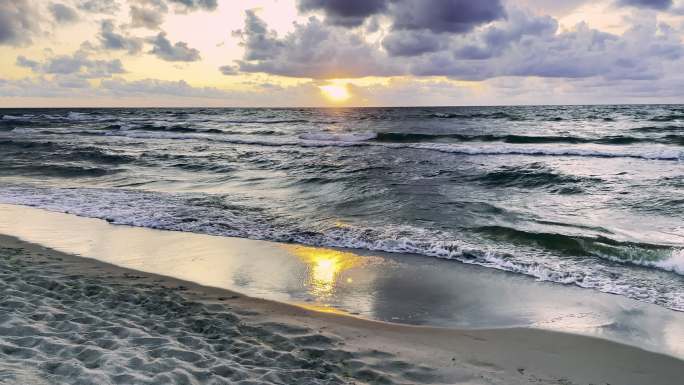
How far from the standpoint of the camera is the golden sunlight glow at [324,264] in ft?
23.4

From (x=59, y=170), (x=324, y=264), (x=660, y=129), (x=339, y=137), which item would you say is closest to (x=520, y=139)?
(x=660, y=129)

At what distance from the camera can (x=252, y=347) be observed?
488 centimetres

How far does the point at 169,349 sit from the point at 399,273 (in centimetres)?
411

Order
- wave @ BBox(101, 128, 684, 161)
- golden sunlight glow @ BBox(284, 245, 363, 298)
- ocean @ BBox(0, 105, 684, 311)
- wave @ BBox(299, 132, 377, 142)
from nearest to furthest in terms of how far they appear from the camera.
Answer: golden sunlight glow @ BBox(284, 245, 363, 298) < ocean @ BBox(0, 105, 684, 311) < wave @ BBox(101, 128, 684, 161) < wave @ BBox(299, 132, 377, 142)

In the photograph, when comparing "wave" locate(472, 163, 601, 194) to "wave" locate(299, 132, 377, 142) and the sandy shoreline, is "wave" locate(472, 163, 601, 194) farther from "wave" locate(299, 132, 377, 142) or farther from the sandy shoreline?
"wave" locate(299, 132, 377, 142)

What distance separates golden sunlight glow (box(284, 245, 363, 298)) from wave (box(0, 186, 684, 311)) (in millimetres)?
479

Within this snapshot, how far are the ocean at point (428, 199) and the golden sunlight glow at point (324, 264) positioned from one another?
0.53 m

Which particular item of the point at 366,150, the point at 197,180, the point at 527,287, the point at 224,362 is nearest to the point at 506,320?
the point at 527,287

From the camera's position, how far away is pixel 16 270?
706cm

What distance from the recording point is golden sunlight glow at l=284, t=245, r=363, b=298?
7125mm

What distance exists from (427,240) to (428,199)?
169 inches

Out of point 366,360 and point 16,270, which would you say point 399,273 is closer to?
point 366,360

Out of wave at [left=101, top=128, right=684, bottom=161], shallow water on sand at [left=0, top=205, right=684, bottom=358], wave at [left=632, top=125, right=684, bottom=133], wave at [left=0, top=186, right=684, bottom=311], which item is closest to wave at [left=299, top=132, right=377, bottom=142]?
wave at [left=101, top=128, right=684, bottom=161]

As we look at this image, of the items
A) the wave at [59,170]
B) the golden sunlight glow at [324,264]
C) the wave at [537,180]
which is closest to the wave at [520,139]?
the wave at [537,180]
